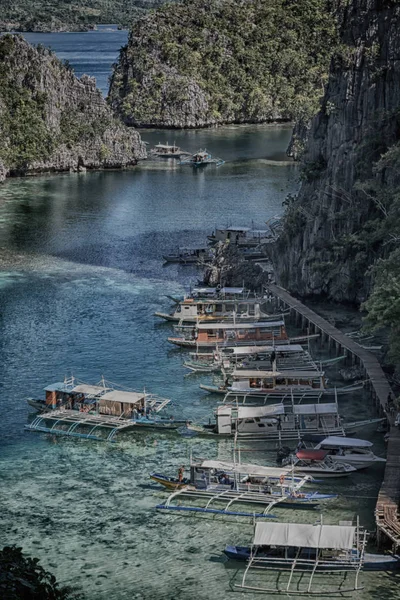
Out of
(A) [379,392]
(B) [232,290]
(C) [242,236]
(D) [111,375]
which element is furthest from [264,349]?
(C) [242,236]

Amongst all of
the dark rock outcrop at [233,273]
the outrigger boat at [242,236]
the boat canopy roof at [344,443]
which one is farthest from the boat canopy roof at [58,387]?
the outrigger boat at [242,236]

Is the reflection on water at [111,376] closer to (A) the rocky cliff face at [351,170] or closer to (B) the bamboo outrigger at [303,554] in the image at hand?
(B) the bamboo outrigger at [303,554]

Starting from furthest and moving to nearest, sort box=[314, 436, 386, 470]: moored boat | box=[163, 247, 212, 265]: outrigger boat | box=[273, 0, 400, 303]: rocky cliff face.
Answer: box=[163, 247, 212, 265]: outrigger boat → box=[273, 0, 400, 303]: rocky cliff face → box=[314, 436, 386, 470]: moored boat

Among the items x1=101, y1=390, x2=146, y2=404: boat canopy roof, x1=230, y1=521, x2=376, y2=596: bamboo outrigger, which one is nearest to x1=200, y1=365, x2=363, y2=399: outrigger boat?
x1=101, y1=390, x2=146, y2=404: boat canopy roof

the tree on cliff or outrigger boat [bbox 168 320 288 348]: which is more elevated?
the tree on cliff

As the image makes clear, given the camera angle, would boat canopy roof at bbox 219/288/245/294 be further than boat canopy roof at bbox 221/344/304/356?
Yes

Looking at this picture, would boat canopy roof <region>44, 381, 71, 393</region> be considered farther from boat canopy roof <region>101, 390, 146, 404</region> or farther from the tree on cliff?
the tree on cliff
